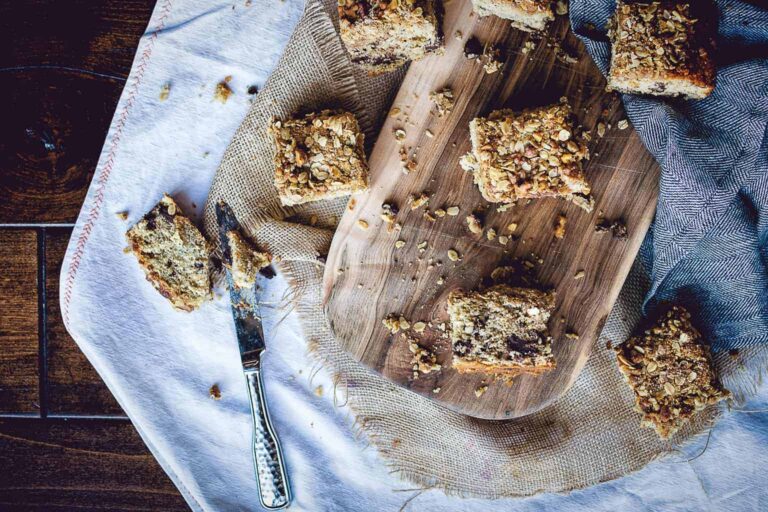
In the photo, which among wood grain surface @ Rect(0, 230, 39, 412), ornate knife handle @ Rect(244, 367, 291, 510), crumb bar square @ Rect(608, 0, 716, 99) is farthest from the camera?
wood grain surface @ Rect(0, 230, 39, 412)

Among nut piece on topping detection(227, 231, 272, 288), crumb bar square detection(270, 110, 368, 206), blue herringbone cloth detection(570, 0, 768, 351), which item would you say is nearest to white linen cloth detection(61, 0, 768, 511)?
nut piece on topping detection(227, 231, 272, 288)

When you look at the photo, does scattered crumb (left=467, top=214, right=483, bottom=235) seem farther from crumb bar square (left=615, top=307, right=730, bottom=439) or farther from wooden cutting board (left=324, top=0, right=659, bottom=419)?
crumb bar square (left=615, top=307, right=730, bottom=439)

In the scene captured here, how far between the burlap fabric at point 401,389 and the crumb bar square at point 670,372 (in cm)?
→ 31

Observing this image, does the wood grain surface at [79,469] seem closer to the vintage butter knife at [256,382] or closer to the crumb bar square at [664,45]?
the vintage butter knife at [256,382]

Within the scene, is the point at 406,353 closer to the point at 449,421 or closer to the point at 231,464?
the point at 449,421

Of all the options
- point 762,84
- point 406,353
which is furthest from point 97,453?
point 762,84

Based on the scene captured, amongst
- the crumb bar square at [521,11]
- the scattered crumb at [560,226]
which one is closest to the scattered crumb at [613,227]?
the scattered crumb at [560,226]

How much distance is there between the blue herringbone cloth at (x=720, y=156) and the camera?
3322 mm

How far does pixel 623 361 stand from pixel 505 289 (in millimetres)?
900

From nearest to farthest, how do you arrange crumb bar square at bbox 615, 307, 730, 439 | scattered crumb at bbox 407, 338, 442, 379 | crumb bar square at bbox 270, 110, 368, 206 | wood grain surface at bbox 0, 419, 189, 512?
crumb bar square at bbox 270, 110, 368, 206 < crumb bar square at bbox 615, 307, 730, 439 < scattered crumb at bbox 407, 338, 442, 379 < wood grain surface at bbox 0, 419, 189, 512

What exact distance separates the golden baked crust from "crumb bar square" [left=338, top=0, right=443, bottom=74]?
1.55m

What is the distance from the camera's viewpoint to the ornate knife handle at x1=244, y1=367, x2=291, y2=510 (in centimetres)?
400

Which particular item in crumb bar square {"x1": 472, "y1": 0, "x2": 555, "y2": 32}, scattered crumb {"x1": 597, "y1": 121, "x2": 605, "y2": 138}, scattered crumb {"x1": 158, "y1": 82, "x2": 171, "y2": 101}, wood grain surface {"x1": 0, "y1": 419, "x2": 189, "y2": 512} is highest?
crumb bar square {"x1": 472, "y1": 0, "x2": 555, "y2": 32}

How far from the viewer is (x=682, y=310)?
369cm
